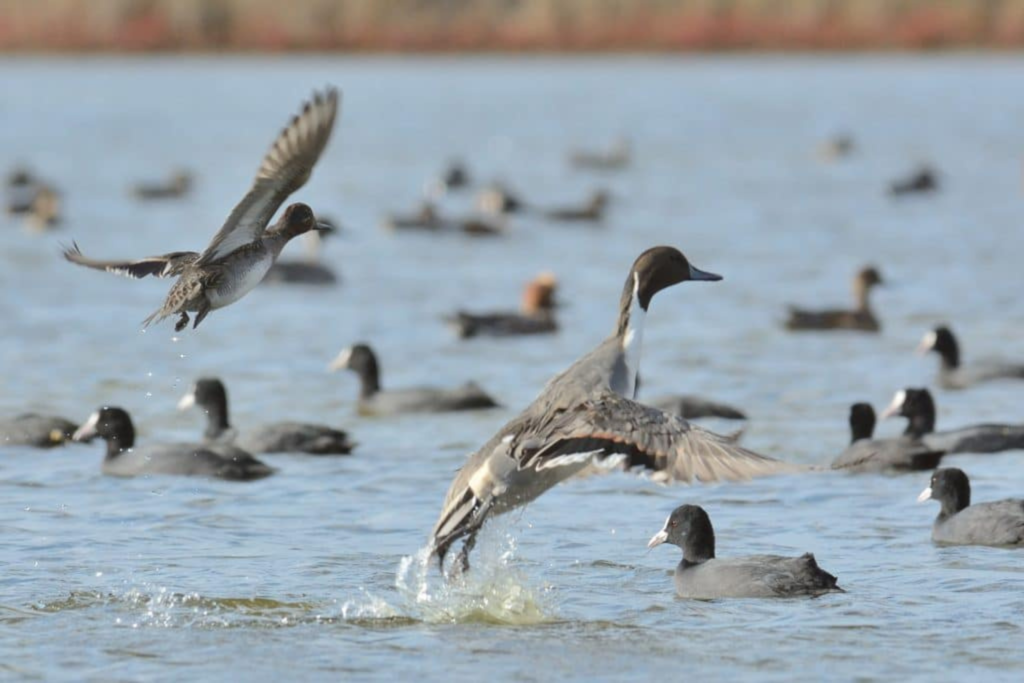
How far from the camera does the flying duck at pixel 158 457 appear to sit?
1318 centimetres

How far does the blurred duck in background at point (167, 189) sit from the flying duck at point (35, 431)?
64.5 ft

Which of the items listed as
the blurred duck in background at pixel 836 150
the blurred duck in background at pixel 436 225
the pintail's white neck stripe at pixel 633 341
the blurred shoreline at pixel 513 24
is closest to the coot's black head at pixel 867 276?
the blurred duck in background at pixel 436 225

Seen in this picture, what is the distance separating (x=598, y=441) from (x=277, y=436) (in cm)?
549

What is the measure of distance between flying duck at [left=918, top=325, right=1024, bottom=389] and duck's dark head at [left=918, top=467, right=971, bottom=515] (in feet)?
17.1

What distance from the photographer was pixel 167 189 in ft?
111

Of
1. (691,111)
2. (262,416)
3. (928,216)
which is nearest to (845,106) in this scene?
(691,111)

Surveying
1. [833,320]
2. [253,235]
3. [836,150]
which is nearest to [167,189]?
[836,150]

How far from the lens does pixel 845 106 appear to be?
Result: 5875 centimetres

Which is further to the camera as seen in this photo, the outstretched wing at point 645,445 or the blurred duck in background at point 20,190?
the blurred duck in background at point 20,190

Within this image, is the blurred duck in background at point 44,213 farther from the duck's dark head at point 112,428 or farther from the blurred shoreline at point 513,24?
the blurred shoreline at point 513,24

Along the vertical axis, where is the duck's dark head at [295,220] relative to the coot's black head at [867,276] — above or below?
below

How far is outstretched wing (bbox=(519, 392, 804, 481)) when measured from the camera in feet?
27.8

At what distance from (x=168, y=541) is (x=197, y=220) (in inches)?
809

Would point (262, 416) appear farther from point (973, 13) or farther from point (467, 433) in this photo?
point (973, 13)
